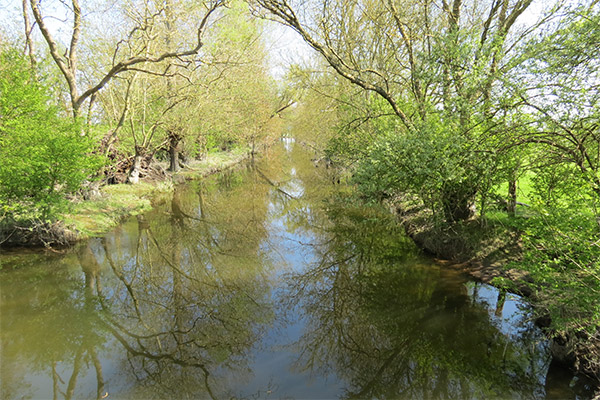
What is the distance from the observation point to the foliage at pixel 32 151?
9031 mm

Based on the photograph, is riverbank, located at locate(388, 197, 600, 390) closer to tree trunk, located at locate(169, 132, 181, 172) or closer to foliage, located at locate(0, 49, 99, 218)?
foliage, located at locate(0, 49, 99, 218)

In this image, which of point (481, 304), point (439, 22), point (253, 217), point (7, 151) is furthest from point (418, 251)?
point (7, 151)

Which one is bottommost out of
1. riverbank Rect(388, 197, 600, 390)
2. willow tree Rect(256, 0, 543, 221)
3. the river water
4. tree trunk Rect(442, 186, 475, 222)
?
the river water

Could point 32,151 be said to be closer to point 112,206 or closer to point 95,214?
point 95,214

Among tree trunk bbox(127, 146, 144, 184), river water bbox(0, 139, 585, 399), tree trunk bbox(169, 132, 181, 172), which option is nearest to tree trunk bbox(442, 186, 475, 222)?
river water bbox(0, 139, 585, 399)

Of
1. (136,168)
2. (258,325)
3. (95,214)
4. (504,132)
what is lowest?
(258,325)

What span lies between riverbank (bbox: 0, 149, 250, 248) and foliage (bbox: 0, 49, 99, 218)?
766 mm

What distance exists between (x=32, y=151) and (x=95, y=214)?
478 centimetres

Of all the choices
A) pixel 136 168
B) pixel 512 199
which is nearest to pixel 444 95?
pixel 512 199

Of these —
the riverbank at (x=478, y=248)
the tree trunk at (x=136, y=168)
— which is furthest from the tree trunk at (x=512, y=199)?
the tree trunk at (x=136, y=168)

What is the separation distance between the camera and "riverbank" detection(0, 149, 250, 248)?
33.2ft

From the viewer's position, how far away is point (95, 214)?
526 inches

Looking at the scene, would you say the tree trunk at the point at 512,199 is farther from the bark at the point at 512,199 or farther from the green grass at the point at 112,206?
the green grass at the point at 112,206

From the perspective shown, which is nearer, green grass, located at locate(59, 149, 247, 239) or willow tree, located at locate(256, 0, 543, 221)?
willow tree, located at locate(256, 0, 543, 221)
